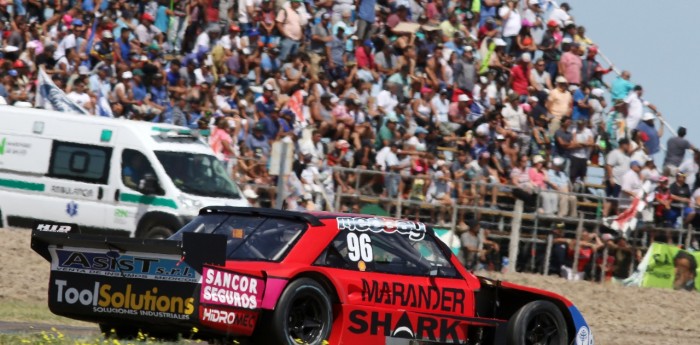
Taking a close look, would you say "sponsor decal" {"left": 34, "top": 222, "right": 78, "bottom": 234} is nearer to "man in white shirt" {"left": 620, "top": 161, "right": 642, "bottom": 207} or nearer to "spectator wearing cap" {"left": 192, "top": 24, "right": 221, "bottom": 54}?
"man in white shirt" {"left": 620, "top": 161, "right": 642, "bottom": 207}

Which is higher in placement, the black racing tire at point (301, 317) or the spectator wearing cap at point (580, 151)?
the spectator wearing cap at point (580, 151)

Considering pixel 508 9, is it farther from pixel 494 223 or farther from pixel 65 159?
pixel 65 159

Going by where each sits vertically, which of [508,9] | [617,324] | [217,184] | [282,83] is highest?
[508,9]

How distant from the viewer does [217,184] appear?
790 inches

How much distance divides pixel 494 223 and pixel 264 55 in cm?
567

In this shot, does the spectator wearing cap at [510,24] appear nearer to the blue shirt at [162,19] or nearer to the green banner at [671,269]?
the green banner at [671,269]

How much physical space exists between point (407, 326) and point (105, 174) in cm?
1003

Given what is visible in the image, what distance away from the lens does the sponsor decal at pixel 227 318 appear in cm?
957

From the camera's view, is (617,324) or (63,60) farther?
(63,60)

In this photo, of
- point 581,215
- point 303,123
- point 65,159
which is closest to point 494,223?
point 581,215

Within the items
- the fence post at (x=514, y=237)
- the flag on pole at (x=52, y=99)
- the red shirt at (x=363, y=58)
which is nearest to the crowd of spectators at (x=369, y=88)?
the red shirt at (x=363, y=58)

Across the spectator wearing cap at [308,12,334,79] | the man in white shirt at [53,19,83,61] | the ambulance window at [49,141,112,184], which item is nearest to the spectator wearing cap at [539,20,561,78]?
the spectator wearing cap at [308,12,334,79]

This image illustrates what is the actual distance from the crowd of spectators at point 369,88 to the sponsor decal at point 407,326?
34.1ft

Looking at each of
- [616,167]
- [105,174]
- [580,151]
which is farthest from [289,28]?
[105,174]
